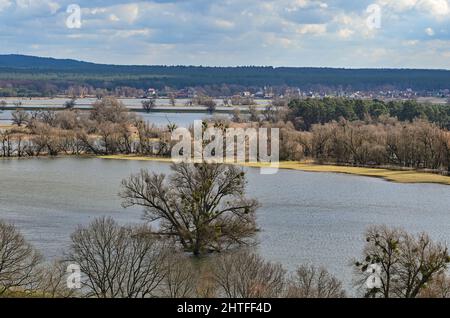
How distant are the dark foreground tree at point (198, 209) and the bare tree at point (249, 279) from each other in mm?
6235

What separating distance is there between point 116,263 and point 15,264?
293 cm

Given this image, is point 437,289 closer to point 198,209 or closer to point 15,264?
point 198,209

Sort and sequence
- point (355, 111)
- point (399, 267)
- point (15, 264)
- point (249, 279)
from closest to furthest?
1. point (249, 279)
2. point (399, 267)
3. point (15, 264)
4. point (355, 111)

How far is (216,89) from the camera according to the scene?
190375 mm

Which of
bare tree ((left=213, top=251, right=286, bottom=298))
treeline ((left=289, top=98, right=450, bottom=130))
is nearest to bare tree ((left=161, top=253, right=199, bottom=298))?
bare tree ((left=213, top=251, right=286, bottom=298))

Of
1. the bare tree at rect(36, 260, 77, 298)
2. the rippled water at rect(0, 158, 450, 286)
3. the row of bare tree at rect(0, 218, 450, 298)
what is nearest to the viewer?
the row of bare tree at rect(0, 218, 450, 298)

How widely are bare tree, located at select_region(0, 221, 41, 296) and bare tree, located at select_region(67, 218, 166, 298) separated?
1.12m

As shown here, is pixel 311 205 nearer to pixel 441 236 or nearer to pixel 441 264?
pixel 441 236

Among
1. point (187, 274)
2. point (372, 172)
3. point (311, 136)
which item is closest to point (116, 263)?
point (187, 274)

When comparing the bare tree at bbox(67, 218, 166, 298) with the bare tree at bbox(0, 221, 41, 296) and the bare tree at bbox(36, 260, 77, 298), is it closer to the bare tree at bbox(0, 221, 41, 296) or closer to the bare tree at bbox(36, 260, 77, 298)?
the bare tree at bbox(36, 260, 77, 298)

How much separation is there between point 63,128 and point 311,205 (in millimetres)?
42421

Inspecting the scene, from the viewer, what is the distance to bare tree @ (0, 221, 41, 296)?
20.1m

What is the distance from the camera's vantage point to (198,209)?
89.3 ft
